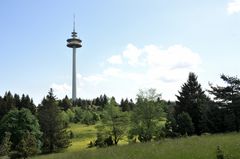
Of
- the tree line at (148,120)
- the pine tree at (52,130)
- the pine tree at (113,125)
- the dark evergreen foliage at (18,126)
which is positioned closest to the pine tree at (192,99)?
the tree line at (148,120)

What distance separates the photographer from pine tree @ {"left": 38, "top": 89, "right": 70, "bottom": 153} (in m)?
78.7

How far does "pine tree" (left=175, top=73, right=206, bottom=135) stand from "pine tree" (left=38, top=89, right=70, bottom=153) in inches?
1022

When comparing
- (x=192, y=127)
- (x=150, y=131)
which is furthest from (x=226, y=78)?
(x=150, y=131)

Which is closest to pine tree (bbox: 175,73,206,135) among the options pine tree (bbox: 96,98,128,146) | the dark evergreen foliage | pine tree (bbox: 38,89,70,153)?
pine tree (bbox: 96,98,128,146)

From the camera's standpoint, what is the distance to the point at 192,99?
67.7 m

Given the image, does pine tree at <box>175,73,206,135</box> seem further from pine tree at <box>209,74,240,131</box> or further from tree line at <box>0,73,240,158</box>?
pine tree at <box>209,74,240,131</box>

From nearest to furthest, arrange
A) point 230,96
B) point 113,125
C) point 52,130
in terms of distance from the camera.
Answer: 1. point 230,96
2. point 113,125
3. point 52,130

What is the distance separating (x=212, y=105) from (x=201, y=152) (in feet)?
106

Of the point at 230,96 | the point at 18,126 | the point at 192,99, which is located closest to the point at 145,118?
the point at 192,99

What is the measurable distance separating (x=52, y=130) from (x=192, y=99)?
31.5 metres

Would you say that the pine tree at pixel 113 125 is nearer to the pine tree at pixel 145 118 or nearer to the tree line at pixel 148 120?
the tree line at pixel 148 120

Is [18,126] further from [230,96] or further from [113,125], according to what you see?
[230,96]

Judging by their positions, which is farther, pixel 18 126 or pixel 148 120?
pixel 18 126

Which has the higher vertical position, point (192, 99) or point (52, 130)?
point (192, 99)
